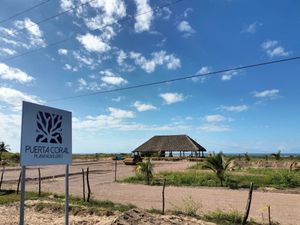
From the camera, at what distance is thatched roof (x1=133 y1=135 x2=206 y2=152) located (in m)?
56.2

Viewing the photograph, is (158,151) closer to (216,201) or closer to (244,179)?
(244,179)

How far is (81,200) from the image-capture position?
14.1 metres

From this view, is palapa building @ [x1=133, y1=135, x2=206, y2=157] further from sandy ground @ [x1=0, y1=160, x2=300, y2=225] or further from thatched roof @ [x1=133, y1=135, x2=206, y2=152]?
sandy ground @ [x1=0, y1=160, x2=300, y2=225]

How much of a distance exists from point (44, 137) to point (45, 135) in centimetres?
6

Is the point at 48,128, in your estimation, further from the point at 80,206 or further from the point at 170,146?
the point at 170,146

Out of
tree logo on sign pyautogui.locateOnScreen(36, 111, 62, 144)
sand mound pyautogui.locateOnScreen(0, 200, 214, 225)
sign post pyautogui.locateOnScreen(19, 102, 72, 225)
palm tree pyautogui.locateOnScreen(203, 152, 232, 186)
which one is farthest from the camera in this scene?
palm tree pyautogui.locateOnScreen(203, 152, 232, 186)

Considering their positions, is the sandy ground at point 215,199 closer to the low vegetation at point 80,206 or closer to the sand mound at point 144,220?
the low vegetation at point 80,206

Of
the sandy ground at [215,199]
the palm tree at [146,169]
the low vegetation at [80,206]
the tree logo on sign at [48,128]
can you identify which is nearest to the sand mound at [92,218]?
the low vegetation at [80,206]

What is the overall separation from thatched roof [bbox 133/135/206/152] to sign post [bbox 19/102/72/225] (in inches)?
1889

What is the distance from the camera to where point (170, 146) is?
190 ft

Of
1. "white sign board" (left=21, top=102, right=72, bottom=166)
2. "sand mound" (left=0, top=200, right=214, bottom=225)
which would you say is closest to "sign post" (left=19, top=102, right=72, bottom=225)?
"white sign board" (left=21, top=102, right=72, bottom=166)

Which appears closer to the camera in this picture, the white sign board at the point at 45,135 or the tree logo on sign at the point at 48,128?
the white sign board at the point at 45,135

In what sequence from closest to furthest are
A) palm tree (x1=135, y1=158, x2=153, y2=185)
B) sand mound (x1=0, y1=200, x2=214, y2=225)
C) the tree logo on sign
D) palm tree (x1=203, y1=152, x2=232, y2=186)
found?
the tree logo on sign
sand mound (x1=0, y1=200, x2=214, y2=225)
palm tree (x1=203, y1=152, x2=232, y2=186)
palm tree (x1=135, y1=158, x2=153, y2=185)

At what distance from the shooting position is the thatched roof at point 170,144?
56178mm
